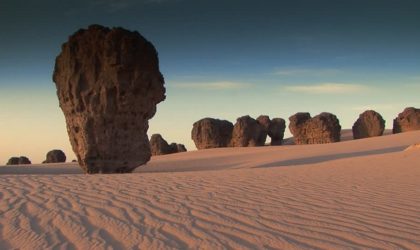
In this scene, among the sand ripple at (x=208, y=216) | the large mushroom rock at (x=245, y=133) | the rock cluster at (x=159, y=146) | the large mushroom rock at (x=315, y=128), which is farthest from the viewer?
the rock cluster at (x=159, y=146)

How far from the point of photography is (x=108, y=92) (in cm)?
1474

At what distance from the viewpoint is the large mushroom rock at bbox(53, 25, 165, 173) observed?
14.8 metres

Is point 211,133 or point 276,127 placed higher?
point 276,127

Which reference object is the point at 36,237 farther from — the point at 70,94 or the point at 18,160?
the point at 18,160

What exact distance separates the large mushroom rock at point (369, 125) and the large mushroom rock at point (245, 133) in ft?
28.6

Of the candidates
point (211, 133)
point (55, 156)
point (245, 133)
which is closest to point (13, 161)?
point (55, 156)

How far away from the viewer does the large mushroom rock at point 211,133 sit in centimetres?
3825

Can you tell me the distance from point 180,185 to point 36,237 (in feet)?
12.3

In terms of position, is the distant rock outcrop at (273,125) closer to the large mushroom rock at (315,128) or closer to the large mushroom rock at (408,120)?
the large mushroom rock at (315,128)

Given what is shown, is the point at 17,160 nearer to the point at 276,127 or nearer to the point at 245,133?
the point at 245,133

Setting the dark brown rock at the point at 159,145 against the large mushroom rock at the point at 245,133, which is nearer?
the large mushroom rock at the point at 245,133

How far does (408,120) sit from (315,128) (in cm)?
748

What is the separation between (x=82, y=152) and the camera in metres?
15.5

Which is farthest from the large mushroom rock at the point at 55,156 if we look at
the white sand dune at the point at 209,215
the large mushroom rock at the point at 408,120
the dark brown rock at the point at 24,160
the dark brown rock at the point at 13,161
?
the white sand dune at the point at 209,215
